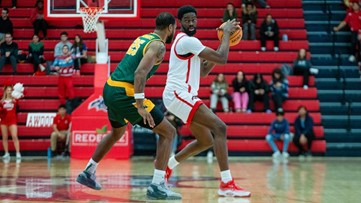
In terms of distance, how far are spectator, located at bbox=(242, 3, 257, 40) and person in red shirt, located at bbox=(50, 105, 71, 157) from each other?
587 cm

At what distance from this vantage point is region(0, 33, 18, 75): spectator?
17.0 meters

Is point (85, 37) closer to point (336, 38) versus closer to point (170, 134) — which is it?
point (336, 38)

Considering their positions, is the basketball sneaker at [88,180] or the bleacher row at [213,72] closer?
the basketball sneaker at [88,180]

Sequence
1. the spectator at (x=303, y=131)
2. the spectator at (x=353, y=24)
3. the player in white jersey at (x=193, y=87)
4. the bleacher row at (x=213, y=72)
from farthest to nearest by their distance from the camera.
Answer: the spectator at (x=353, y=24) → the bleacher row at (x=213, y=72) → the spectator at (x=303, y=131) → the player in white jersey at (x=193, y=87)

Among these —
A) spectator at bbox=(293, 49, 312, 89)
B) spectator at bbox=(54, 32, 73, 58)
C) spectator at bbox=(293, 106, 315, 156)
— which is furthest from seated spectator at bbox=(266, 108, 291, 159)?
spectator at bbox=(54, 32, 73, 58)

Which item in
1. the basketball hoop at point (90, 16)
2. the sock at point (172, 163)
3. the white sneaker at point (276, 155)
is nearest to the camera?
the sock at point (172, 163)

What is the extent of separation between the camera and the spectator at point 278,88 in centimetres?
1625

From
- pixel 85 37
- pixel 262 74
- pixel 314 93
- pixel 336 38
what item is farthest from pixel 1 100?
pixel 336 38

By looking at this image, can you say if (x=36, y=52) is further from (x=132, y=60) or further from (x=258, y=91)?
(x=132, y=60)

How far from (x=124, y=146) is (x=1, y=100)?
3041 millimetres

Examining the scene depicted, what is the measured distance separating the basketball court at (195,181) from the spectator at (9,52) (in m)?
4.36

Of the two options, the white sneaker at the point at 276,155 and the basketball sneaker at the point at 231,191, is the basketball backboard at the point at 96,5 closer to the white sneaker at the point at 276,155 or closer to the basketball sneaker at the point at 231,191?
the white sneaker at the point at 276,155

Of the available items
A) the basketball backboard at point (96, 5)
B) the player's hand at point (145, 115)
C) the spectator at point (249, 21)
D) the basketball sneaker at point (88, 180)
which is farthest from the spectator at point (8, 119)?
the player's hand at point (145, 115)

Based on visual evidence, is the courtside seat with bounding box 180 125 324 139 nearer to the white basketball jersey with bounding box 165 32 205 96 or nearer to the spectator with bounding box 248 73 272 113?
the spectator with bounding box 248 73 272 113
